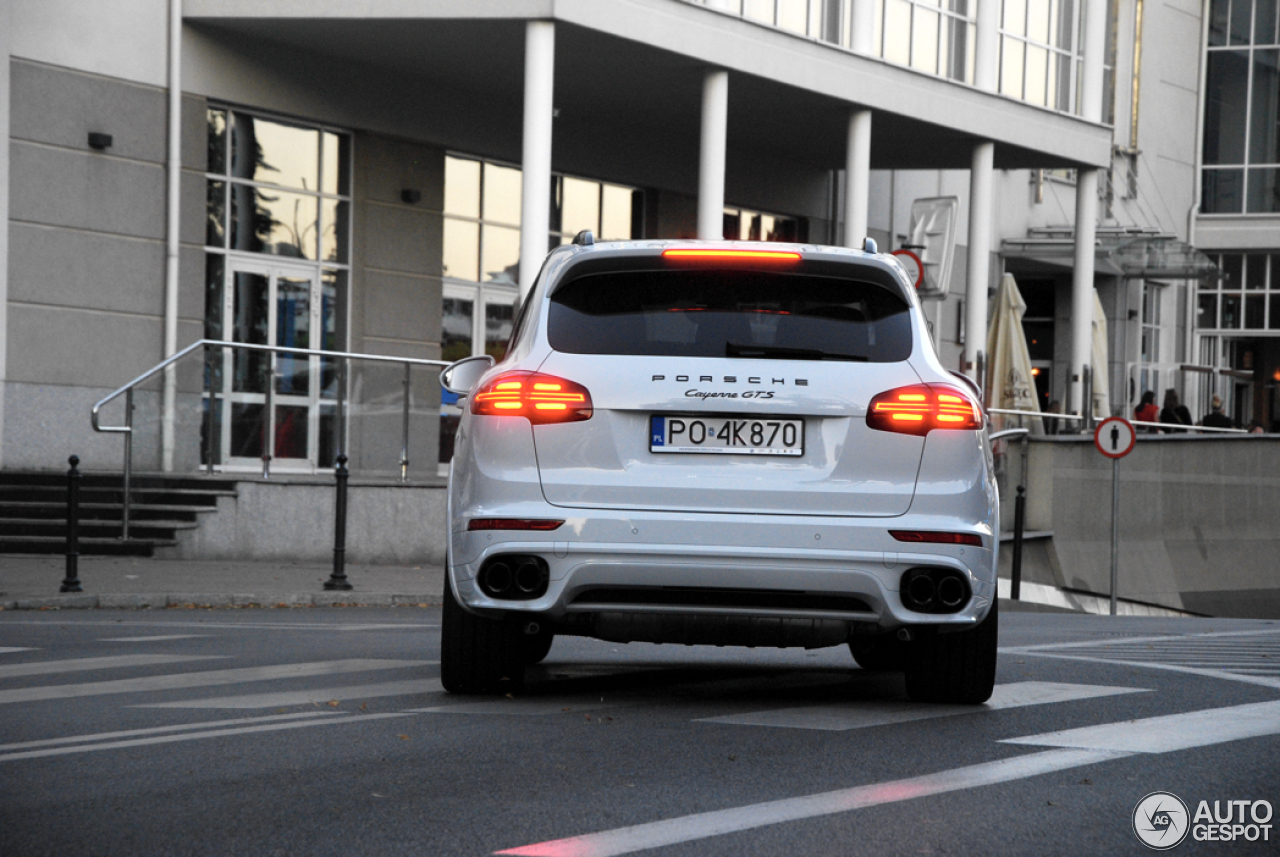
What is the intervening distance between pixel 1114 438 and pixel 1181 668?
11208 mm

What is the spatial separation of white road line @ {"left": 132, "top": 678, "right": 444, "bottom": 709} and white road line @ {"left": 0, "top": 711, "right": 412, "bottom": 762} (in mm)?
495

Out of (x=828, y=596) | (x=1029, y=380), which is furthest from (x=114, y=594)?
(x=1029, y=380)

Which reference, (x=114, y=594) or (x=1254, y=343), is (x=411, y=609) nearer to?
(x=114, y=594)

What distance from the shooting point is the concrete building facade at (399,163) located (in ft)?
61.1

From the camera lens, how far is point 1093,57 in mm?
A: 28922

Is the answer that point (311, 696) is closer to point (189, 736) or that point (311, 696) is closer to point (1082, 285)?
point (189, 736)

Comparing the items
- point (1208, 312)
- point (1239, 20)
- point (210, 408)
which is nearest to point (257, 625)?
point (210, 408)

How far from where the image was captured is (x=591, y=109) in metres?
24.6

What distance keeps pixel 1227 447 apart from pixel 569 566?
17.4 meters

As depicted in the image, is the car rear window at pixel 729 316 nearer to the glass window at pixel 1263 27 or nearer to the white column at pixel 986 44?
the white column at pixel 986 44

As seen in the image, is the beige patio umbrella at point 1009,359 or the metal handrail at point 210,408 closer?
the metal handrail at point 210,408

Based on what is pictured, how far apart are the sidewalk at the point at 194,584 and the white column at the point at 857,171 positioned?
1006 cm

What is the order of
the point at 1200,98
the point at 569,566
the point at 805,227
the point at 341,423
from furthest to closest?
the point at 1200,98 → the point at 805,227 → the point at 341,423 → the point at 569,566

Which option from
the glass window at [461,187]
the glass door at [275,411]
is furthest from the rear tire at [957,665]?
the glass window at [461,187]
